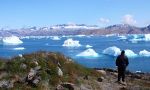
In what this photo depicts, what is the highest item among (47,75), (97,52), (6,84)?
(47,75)

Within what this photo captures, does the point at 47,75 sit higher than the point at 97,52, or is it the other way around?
the point at 47,75

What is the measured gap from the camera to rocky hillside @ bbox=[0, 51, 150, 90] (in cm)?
1395

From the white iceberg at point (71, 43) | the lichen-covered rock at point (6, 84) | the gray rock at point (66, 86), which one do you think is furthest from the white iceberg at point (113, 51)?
the lichen-covered rock at point (6, 84)

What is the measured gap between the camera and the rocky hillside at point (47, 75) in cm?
1395

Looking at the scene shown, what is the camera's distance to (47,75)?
47.1 ft

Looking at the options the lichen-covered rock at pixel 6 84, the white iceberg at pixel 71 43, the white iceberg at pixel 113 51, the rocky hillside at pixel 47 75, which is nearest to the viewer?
the lichen-covered rock at pixel 6 84

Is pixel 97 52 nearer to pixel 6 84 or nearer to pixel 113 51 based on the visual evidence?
pixel 113 51

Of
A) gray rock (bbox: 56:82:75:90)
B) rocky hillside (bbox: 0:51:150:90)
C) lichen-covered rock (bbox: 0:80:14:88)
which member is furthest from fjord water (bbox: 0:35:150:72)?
gray rock (bbox: 56:82:75:90)

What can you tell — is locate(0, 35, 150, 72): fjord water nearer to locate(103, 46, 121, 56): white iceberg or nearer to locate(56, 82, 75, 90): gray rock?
locate(103, 46, 121, 56): white iceberg

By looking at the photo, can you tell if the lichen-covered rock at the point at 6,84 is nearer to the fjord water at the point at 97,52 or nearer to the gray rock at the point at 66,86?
the gray rock at the point at 66,86

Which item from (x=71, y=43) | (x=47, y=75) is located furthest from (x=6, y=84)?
(x=71, y=43)

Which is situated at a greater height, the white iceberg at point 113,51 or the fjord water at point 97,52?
the white iceberg at point 113,51

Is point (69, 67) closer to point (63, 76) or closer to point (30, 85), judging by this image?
point (63, 76)

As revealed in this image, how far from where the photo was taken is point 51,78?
47.5 ft
